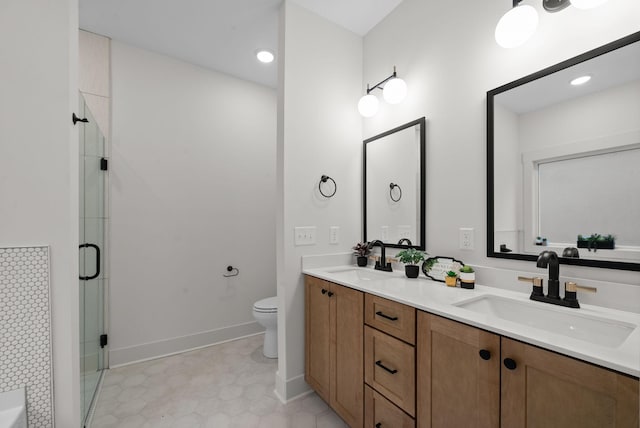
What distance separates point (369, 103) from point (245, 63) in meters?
1.37

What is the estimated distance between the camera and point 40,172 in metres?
1.00

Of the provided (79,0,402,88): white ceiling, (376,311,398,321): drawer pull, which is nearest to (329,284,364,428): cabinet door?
(376,311,398,321): drawer pull

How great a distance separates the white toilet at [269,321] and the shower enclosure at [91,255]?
111 centimetres

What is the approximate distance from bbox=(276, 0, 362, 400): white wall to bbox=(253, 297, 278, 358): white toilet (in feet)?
1.35

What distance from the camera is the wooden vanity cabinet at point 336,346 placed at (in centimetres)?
141

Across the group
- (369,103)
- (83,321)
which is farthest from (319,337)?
(369,103)

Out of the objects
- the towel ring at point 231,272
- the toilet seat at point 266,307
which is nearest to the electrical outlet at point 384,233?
the toilet seat at point 266,307

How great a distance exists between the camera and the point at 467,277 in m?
1.39

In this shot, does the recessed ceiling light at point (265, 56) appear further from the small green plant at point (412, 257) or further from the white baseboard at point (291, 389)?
the white baseboard at point (291, 389)

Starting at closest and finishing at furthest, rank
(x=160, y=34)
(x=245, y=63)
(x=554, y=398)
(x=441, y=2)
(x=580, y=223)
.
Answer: (x=554, y=398)
(x=580, y=223)
(x=441, y=2)
(x=160, y=34)
(x=245, y=63)

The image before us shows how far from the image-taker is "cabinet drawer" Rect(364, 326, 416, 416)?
112 cm

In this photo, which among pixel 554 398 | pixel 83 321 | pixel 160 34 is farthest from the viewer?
pixel 160 34

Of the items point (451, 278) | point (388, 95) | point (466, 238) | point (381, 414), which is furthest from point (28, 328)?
point (388, 95)

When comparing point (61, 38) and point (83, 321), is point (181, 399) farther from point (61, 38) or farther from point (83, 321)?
point (61, 38)
